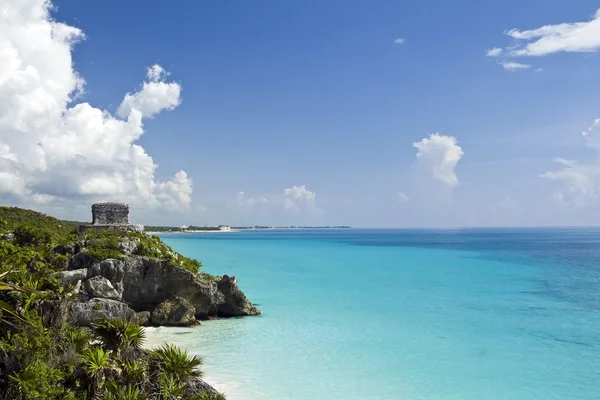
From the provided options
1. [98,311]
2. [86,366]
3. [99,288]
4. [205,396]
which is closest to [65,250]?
[99,288]

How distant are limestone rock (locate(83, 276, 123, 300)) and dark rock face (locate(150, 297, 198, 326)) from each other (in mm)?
1889

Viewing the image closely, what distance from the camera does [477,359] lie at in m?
17.2

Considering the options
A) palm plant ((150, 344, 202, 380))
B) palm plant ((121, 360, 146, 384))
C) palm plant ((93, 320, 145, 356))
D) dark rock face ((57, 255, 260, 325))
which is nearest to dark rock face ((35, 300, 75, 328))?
palm plant ((93, 320, 145, 356))

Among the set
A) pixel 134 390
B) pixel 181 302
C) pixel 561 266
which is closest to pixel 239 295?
pixel 181 302

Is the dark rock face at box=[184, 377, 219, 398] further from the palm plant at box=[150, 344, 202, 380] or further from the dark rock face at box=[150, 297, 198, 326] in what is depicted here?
the dark rock face at box=[150, 297, 198, 326]

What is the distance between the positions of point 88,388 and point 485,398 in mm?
10606

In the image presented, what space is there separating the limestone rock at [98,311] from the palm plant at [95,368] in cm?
873

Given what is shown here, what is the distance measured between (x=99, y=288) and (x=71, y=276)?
1.55 metres

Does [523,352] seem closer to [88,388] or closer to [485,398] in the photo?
[485,398]

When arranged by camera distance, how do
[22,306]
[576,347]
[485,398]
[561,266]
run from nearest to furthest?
[22,306]
[485,398]
[576,347]
[561,266]

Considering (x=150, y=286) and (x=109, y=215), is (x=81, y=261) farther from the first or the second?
(x=109, y=215)

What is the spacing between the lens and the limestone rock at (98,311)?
1756 centimetres

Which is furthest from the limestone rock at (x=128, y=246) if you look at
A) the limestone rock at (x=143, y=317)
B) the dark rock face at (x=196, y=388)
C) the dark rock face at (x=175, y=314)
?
the dark rock face at (x=196, y=388)

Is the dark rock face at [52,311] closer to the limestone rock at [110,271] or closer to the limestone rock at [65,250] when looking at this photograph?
the limestone rock at [110,271]
